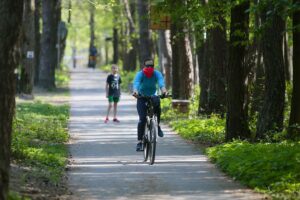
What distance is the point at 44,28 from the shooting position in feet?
125

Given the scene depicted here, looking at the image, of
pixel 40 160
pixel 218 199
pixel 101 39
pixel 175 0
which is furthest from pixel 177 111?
pixel 101 39

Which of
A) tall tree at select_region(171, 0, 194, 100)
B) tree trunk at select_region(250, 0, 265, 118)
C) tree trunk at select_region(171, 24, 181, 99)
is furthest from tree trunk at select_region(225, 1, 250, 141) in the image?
tree trunk at select_region(171, 24, 181, 99)

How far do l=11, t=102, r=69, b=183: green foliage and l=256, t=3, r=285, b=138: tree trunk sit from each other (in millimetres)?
4322

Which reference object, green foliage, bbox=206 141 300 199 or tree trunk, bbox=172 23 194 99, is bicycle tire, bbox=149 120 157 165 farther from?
tree trunk, bbox=172 23 194 99

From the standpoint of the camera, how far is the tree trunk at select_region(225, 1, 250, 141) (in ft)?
51.4

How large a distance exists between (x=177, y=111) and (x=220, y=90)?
3.26 metres

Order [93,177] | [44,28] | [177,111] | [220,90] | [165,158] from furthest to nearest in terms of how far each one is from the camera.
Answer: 1. [44,28]
2. [177,111]
3. [220,90]
4. [165,158]
5. [93,177]

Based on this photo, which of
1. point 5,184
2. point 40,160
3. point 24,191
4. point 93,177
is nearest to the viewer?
point 5,184

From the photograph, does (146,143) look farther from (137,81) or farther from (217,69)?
(217,69)

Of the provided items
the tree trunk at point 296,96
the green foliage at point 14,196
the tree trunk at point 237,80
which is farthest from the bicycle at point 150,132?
the green foliage at point 14,196

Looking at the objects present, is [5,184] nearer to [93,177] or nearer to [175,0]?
[93,177]

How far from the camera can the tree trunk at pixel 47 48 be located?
3788 centimetres

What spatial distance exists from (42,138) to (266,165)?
7.50m

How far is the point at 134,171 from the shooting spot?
13.4 metres
